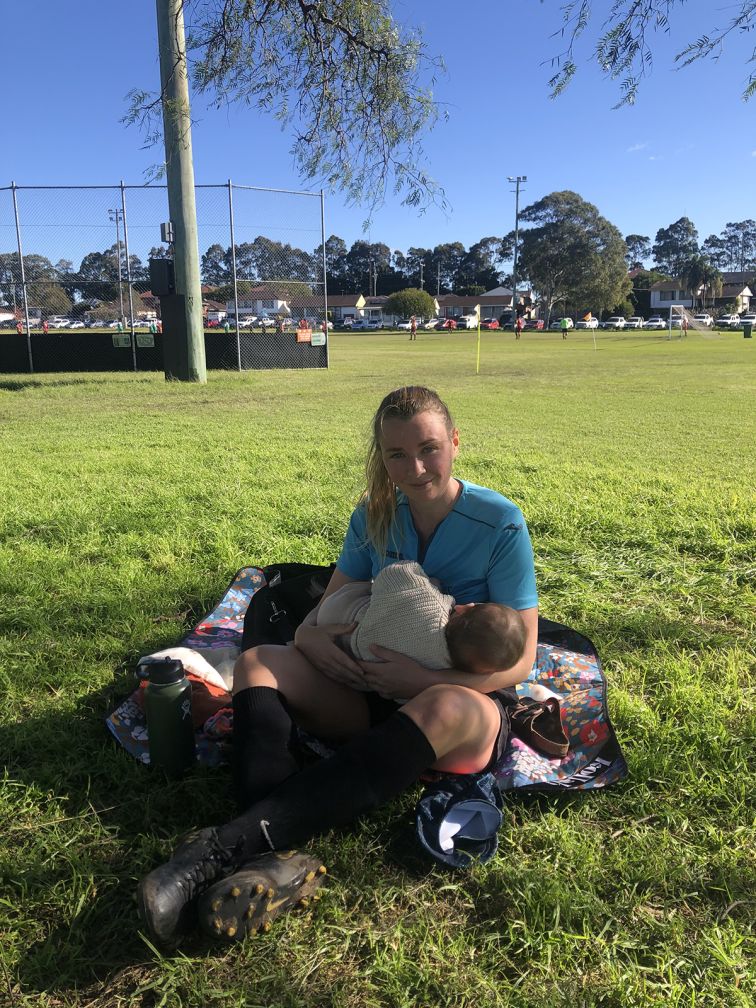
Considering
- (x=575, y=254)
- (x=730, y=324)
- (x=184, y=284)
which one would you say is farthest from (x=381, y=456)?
(x=575, y=254)

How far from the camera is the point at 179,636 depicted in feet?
11.0

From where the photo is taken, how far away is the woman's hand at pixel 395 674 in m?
2.17

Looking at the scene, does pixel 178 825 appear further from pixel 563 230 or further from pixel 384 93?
pixel 563 230

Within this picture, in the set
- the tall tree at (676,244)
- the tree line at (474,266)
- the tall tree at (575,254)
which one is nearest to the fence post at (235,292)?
the tree line at (474,266)

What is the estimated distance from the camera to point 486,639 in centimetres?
210

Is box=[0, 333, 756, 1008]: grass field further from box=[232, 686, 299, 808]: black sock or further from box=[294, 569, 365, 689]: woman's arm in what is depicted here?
box=[294, 569, 365, 689]: woman's arm

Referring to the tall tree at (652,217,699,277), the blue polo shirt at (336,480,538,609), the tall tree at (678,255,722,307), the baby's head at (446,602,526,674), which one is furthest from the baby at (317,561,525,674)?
the tall tree at (652,217,699,277)

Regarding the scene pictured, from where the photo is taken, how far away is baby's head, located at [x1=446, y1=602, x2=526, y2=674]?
2100 mm

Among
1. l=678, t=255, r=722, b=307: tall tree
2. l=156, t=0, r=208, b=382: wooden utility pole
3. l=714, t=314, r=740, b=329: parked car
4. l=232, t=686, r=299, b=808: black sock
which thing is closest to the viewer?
l=232, t=686, r=299, b=808: black sock

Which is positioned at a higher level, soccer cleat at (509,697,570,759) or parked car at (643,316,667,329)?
parked car at (643,316,667,329)

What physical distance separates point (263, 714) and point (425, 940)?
0.73 m

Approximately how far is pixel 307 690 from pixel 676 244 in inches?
5828

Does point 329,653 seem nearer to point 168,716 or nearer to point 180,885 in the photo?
point 168,716

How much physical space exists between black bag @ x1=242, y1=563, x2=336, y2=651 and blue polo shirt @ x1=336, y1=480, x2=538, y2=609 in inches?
19.7
